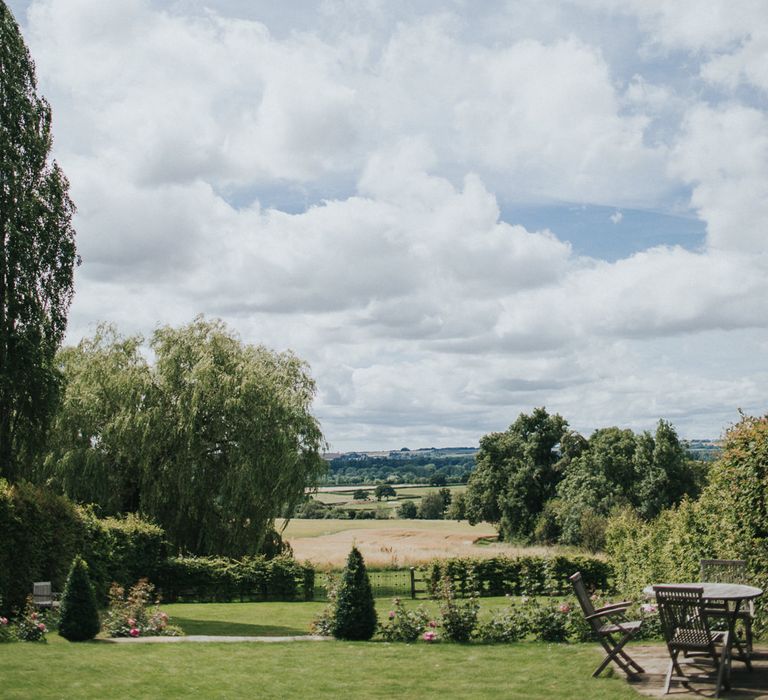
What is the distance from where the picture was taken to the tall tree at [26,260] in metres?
20.8

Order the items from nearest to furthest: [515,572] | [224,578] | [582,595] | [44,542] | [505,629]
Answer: [582,595]
[505,629]
[44,542]
[224,578]
[515,572]

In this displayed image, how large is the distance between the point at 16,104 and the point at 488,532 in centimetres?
6162

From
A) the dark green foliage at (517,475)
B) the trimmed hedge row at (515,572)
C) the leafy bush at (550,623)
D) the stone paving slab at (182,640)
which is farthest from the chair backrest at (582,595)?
the dark green foliage at (517,475)

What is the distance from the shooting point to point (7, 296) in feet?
68.0

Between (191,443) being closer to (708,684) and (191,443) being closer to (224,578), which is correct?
(224,578)

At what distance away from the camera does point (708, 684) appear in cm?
945

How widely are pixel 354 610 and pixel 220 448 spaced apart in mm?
15778

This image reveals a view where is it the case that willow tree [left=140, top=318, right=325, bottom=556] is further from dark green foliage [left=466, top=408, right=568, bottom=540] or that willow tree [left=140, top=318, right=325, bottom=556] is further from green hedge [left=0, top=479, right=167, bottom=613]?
dark green foliage [left=466, top=408, right=568, bottom=540]

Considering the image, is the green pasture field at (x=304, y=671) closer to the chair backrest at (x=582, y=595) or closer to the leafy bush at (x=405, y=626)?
the leafy bush at (x=405, y=626)

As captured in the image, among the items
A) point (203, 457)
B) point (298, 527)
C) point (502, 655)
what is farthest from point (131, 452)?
point (298, 527)

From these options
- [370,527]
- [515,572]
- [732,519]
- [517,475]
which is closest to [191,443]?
[515,572]

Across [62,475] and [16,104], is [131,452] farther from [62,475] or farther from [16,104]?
[16,104]

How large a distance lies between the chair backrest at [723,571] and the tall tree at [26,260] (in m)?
16.5

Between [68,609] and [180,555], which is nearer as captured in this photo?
[68,609]
